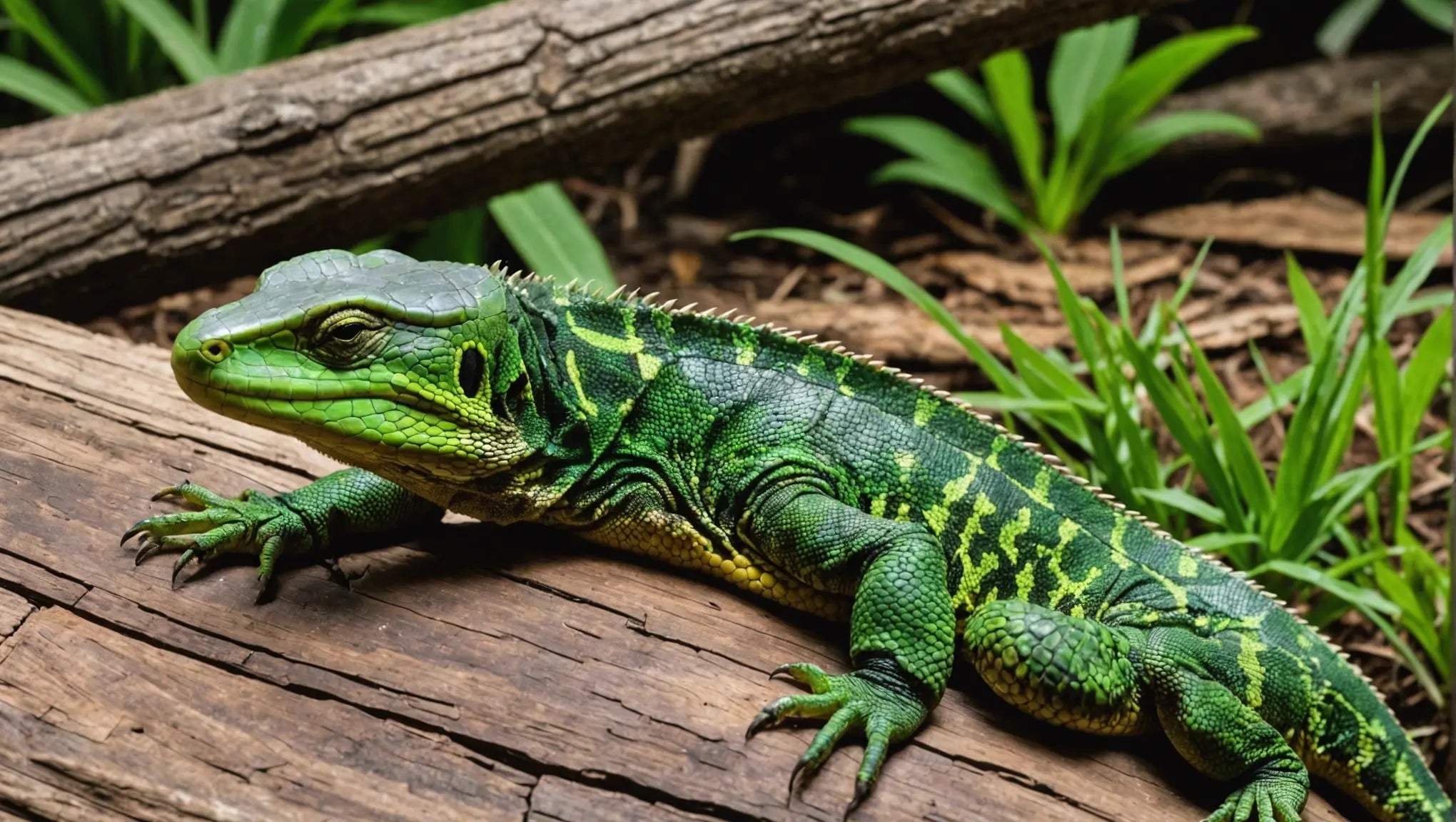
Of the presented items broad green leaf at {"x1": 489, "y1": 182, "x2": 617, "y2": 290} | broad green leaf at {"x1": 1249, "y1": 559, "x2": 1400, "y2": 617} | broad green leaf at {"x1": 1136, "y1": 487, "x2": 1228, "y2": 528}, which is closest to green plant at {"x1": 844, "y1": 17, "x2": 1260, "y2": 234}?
broad green leaf at {"x1": 489, "y1": 182, "x2": 617, "y2": 290}

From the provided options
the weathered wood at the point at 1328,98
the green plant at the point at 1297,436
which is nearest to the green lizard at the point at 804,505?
the green plant at the point at 1297,436

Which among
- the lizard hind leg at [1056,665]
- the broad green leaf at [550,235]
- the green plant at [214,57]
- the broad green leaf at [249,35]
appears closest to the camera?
the lizard hind leg at [1056,665]

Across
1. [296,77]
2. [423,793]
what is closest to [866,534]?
[423,793]

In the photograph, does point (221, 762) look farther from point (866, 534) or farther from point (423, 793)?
point (866, 534)

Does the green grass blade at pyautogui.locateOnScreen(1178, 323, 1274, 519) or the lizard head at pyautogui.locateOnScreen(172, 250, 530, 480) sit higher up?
the green grass blade at pyautogui.locateOnScreen(1178, 323, 1274, 519)

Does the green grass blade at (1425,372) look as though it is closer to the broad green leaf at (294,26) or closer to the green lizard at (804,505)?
the green lizard at (804,505)

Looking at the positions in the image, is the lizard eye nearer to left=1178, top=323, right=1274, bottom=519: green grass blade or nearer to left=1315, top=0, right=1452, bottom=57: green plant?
left=1178, top=323, right=1274, bottom=519: green grass blade
